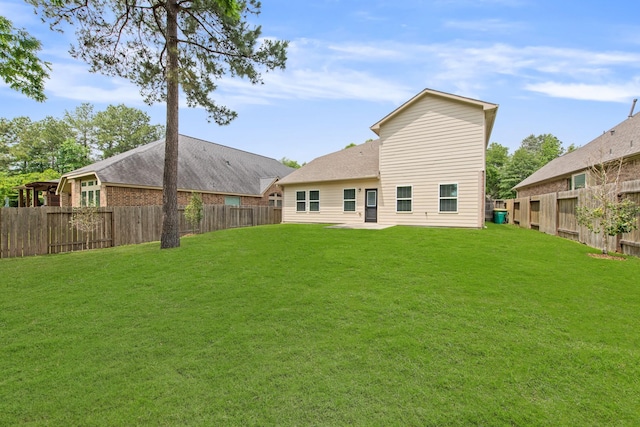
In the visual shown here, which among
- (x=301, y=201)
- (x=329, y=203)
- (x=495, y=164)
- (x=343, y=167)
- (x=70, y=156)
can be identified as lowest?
(x=329, y=203)

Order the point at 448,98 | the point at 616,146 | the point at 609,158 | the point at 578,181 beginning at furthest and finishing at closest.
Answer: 1. the point at 578,181
2. the point at 448,98
3. the point at 616,146
4. the point at 609,158

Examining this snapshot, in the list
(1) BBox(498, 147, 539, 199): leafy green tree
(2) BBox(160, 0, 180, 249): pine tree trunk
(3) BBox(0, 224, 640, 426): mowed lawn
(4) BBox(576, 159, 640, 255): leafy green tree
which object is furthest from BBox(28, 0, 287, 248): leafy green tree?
(1) BBox(498, 147, 539, 199): leafy green tree

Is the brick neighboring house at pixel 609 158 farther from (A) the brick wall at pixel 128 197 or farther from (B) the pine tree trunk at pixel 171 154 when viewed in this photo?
(A) the brick wall at pixel 128 197

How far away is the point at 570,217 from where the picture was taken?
Result: 1102 cm

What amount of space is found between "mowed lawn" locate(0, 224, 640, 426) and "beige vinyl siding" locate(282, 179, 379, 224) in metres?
9.62

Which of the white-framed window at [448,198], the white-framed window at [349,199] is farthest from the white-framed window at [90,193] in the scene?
the white-framed window at [448,198]

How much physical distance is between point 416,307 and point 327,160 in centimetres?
1634

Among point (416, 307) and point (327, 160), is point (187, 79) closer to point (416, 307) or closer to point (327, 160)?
point (416, 307)

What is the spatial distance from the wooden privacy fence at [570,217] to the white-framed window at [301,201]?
1258 cm

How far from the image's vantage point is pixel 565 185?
16422mm

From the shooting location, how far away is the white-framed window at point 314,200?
18031 mm

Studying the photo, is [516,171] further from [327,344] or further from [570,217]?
[327,344]

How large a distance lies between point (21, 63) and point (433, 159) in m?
15.9

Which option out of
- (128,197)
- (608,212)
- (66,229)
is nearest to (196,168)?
(128,197)
